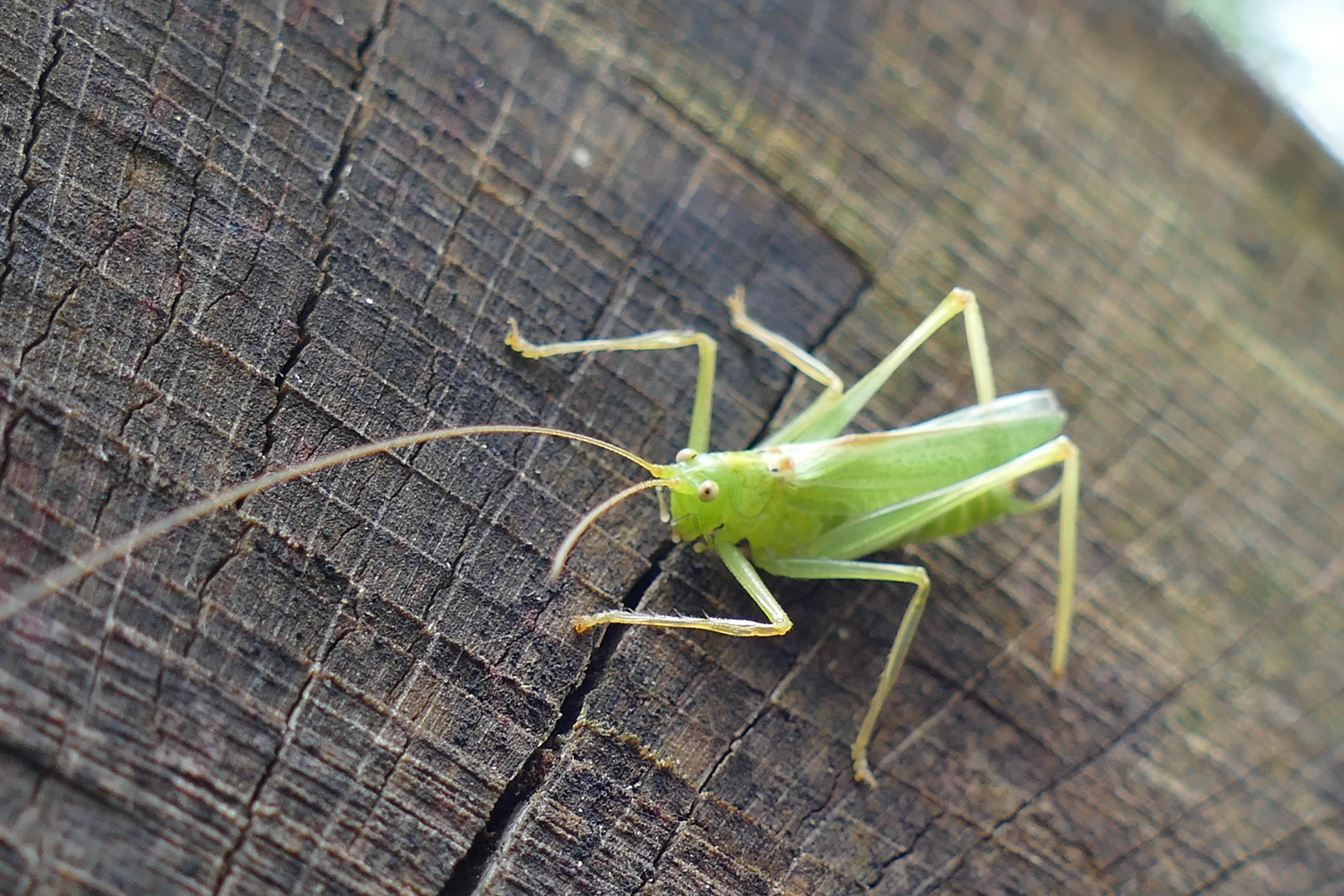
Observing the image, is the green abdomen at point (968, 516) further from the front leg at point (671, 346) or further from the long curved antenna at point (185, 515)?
the long curved antenna at point (185, 515)

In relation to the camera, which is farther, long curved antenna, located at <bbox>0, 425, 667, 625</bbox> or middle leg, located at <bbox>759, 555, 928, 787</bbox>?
middle leg, located at <bbox>759, 555, 928, 787</bbox>

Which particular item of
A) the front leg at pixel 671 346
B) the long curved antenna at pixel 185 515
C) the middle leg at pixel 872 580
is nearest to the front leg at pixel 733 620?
the middle leg at pixel 872 580

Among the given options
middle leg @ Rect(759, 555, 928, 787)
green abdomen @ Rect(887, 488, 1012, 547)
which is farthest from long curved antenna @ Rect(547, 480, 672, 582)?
green abdomen @ Rect(887, 488, 1012, 547)

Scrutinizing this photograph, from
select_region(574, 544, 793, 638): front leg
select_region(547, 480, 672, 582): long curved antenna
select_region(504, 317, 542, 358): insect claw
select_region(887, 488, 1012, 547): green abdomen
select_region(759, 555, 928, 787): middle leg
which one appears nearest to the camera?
select_region(547, 480, 672, 582): long curved antenna

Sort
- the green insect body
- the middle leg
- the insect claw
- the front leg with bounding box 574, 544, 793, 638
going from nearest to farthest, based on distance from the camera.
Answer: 1. the front leg with bounding box 574, 544, 793, 638
2. the insect claw
3. the middle leg
4. the green insect body

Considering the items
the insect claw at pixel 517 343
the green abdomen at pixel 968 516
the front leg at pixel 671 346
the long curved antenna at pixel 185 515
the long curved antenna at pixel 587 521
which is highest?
the green abdomen at pixel 968 516

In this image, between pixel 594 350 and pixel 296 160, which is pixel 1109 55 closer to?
pixel 594 350

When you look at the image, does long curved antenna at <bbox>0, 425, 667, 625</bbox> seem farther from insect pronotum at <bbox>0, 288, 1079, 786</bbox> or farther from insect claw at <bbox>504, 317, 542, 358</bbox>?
insect pronotum at <bbox>0, 288, 1079, 786</bbox>

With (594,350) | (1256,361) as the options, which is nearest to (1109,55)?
(1256,361)
